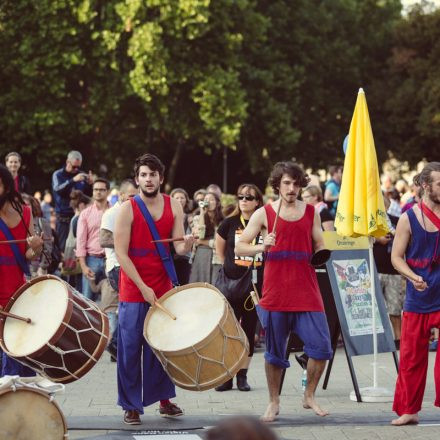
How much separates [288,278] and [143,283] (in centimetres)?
113

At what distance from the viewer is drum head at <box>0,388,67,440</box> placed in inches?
253

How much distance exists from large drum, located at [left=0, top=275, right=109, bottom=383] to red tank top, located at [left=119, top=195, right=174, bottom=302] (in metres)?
0.98

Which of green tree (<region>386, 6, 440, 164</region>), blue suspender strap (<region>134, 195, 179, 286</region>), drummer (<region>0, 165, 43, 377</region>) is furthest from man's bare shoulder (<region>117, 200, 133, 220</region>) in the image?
green tree (<region>386, 6, 440, 164</region>)

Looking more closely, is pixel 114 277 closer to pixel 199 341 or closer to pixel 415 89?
pixel 199 341

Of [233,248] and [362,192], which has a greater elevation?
[362,192]

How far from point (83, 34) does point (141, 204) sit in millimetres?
26644

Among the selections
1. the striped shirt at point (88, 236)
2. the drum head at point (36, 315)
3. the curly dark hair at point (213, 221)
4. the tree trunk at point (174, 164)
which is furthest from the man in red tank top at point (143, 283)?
the tree trunk at point (174, 164)

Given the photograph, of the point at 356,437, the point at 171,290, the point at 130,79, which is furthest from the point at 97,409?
the point at 130,79

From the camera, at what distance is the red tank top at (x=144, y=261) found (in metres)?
8.67

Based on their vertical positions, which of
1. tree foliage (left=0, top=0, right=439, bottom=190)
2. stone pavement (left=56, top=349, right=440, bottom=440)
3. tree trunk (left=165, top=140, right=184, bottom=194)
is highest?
tree foliage (left=0, top=0, right=439, bottom=190)

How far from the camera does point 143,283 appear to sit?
8539 mm

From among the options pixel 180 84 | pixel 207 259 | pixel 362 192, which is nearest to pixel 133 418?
pixel 362 192

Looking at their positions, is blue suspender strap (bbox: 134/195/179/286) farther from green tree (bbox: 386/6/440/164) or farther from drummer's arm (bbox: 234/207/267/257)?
green tree (bbox: 386/6/440/164)

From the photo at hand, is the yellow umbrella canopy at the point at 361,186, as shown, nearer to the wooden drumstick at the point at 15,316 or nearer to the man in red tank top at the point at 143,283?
the man in red tank top at the point at 143,283
